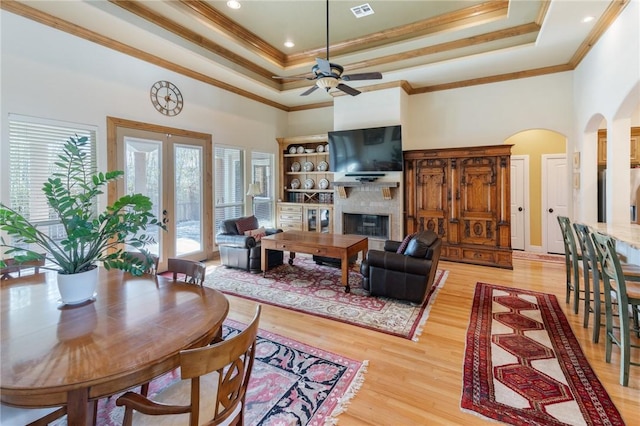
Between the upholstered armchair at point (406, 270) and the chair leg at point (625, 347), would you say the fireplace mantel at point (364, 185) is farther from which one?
the chair leg at point (625, 347)

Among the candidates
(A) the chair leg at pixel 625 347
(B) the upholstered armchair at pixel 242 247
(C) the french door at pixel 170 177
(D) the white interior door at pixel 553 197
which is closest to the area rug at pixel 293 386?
(A) the chair leg at pixel 625 347

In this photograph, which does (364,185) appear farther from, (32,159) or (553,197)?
(32,159)

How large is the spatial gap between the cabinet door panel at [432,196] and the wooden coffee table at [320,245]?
1.85 m

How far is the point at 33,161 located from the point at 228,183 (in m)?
3.15

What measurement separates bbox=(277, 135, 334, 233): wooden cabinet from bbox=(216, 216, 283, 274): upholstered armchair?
1.77 meters

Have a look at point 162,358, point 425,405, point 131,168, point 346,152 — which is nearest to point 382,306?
point 425,405

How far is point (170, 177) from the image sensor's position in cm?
523

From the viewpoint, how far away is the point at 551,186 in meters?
6.41

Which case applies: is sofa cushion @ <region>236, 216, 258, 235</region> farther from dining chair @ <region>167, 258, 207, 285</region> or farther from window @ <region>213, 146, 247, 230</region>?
dining chair @ <region>167, 258, 207, 285</region>

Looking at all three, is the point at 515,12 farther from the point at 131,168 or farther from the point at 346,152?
the point at 131,168

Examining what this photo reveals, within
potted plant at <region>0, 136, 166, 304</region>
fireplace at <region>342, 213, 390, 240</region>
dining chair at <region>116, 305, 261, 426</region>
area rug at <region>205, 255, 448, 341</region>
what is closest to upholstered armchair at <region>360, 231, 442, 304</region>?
area rug at <region>205, 255, 448, 341</region>

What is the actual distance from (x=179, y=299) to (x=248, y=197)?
16.9ft

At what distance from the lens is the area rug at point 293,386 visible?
6.41 feet

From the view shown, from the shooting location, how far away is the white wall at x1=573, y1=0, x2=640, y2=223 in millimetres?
3238
